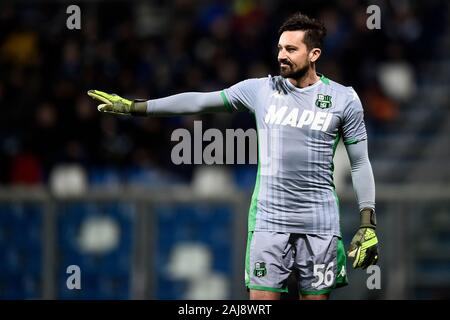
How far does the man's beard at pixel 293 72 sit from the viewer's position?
789cm

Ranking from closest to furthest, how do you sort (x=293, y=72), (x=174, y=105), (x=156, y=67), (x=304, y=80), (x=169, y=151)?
(x=293, y=72) → (x=304, y=80) → (x=174, y=105) → (x=169, y=151) → (x=156, y=67)

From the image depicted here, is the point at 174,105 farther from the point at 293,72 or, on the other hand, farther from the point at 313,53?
the point at 313,53

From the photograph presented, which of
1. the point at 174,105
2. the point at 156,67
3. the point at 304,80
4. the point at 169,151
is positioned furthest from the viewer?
the point at 156,67

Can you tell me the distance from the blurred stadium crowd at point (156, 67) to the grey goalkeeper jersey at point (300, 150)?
5.54 meters

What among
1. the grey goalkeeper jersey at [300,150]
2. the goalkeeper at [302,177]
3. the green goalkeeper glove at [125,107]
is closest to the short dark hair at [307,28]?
the goalkeeper at [302,177]

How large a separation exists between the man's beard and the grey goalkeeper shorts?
102 cm

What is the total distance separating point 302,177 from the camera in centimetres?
797

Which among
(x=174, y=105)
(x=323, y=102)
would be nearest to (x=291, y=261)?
(x=323, y=102)

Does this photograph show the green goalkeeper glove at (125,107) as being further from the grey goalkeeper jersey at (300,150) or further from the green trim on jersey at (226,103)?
the grey goalkeeper jersey at (300,150)

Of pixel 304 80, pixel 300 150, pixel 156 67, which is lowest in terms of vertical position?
pixel 300 150

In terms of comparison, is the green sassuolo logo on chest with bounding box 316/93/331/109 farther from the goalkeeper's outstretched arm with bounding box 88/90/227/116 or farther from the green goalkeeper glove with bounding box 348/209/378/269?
the green goalkeeper glove with bounding box 348/209/378/269

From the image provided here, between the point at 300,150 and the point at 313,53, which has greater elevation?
the point at 313,53

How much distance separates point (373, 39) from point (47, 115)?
413 cm

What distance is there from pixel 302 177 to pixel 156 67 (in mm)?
8400
